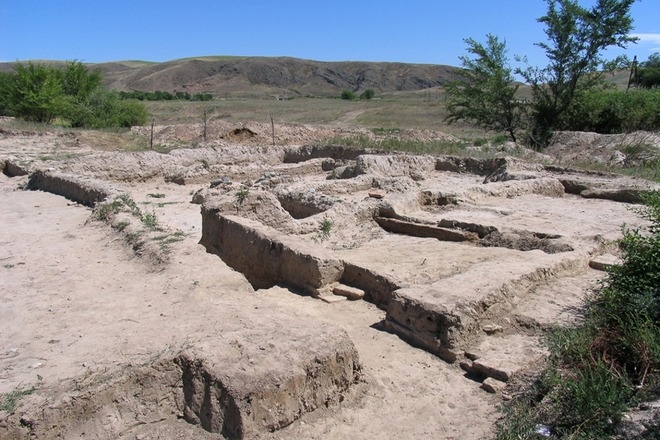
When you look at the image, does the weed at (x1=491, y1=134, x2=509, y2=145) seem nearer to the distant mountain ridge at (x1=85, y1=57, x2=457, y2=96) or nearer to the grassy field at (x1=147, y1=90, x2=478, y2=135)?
the grassy field at (x1=147, y1=90, x2=478, y2=135)

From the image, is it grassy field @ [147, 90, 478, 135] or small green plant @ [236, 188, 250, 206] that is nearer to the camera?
small green plant @ [236, 188, 250, 206]

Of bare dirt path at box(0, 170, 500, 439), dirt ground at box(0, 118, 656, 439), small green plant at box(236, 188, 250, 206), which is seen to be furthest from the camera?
small green plant at box(236, 188, 250, 206)

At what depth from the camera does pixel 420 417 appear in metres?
3.48

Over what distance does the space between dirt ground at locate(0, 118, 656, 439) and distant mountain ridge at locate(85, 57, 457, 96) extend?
7516 cm

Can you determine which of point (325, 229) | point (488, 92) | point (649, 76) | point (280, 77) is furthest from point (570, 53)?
point (280, 77)

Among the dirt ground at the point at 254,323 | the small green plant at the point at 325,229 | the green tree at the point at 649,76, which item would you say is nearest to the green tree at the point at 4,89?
the dirt ground at the point at 254,323

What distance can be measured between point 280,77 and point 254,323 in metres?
89.0

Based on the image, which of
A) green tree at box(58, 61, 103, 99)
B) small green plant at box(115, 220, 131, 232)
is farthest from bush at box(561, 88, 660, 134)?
green tree at box(58, 61, 103, 99)

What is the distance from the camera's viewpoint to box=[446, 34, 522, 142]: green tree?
18.0 m

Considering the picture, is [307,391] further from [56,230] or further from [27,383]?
[56,230]

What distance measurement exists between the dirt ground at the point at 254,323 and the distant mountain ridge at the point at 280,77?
75156 mm

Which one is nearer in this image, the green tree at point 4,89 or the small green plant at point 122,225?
the small green plant at point 122,225

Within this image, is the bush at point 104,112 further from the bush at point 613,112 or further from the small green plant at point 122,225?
the bush at point 613,112

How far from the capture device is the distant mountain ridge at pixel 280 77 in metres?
84.6
